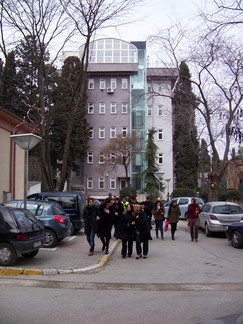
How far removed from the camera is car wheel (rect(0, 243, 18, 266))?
10312 mm

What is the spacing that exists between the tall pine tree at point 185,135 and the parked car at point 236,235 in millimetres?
15297

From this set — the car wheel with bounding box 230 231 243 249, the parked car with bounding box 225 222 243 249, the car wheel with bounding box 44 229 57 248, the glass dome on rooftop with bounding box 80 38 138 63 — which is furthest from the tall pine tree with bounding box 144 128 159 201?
the car wheel with bounding box 44 229 57 248

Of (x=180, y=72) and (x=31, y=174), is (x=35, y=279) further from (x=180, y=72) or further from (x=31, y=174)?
(x=31, y=174)

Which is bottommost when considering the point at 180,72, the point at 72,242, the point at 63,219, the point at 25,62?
the point at 72,242

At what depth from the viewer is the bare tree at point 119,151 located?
156 feet

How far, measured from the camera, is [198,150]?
5028 cm

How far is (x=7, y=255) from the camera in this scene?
1035cm

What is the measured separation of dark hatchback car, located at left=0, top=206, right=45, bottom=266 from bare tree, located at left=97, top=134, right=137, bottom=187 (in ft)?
118

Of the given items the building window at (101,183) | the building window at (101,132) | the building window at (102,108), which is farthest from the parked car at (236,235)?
the building window at (102,108)

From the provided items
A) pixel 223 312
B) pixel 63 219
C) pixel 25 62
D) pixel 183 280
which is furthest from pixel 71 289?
pixel 25 62

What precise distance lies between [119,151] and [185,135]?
8214 millimetres

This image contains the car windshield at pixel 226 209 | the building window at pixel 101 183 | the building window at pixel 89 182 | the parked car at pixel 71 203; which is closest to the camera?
the parked car at pixel 71 203

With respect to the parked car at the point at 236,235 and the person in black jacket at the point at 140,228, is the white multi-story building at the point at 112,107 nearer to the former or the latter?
the parked car at the point at 236,235

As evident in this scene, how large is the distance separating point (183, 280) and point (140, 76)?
47517mm
